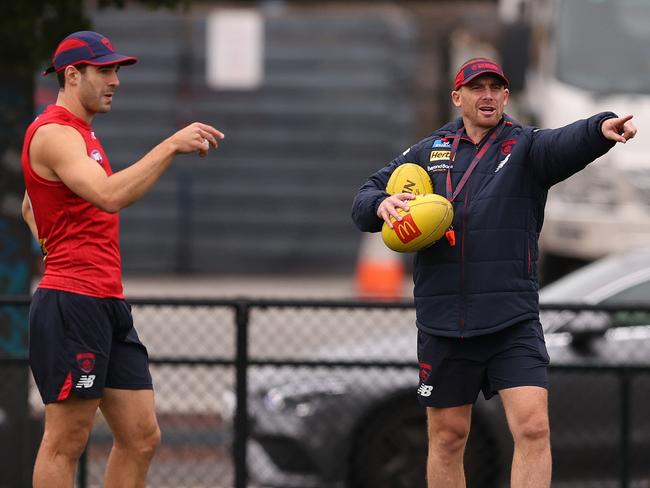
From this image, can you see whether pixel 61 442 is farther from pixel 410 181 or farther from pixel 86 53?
pixel 410 181

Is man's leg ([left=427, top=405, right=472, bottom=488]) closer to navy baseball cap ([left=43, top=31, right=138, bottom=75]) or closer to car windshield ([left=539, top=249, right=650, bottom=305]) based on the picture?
navy baseball cap ([left=43, top=31, right=138, bottom=75])

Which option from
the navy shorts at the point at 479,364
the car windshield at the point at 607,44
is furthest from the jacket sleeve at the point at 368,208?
the car windshield at the point at 607,44

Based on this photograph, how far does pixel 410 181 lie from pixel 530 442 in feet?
3.72

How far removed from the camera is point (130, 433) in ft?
19.7

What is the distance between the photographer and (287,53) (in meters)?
22.2

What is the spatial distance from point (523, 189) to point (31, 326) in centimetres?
202

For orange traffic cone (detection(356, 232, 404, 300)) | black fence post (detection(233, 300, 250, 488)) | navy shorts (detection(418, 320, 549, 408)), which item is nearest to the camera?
navy shorts (detection(418, 320, 549, 408))

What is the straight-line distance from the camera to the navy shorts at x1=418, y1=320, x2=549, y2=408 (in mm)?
5852

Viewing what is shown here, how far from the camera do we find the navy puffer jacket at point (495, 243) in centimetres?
582

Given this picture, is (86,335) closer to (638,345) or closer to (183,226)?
(638,345)

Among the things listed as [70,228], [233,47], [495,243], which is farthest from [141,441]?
[233,47]

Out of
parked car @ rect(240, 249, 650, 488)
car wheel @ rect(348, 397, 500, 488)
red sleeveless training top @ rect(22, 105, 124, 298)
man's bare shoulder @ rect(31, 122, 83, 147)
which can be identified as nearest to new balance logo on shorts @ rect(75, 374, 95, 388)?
red sleeveless training top @ rect(22, 105, 124, 298)

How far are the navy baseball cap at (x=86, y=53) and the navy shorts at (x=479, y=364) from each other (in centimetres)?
167

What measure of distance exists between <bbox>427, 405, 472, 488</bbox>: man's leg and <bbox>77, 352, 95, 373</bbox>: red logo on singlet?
4.54ft
